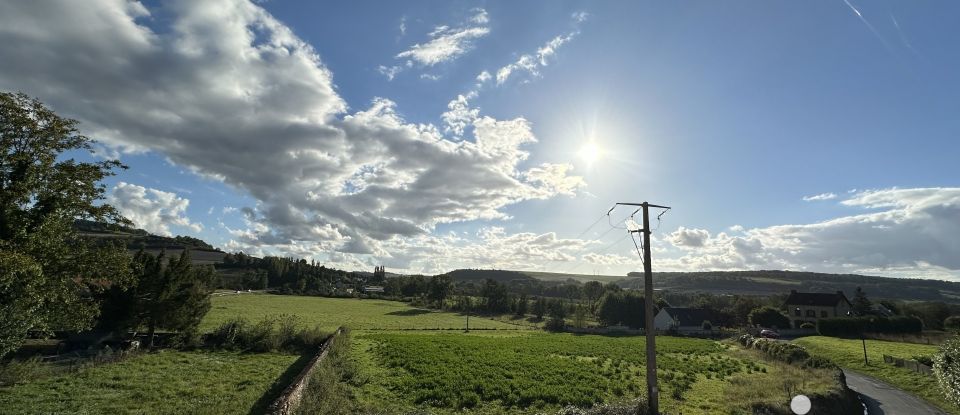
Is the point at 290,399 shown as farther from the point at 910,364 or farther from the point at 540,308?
the point at 540,308

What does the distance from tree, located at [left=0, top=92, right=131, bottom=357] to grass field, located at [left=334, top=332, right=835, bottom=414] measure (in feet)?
55.4

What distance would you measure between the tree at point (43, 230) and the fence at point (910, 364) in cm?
5799

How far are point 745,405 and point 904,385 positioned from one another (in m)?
22.5

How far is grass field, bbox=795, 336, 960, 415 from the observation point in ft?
103

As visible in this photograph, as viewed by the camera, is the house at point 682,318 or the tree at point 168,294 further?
the house at point 682,318

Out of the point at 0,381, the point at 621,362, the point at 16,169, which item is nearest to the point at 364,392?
the point at 0,381

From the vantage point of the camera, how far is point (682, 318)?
100000mm

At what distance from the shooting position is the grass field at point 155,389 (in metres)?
20.0

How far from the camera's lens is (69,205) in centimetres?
2584

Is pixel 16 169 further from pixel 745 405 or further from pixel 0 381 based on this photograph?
pixel 745 405

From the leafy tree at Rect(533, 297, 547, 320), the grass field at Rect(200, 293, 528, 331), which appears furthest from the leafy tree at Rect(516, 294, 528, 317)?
the grass field at Rect(200, 293, 528, 331)

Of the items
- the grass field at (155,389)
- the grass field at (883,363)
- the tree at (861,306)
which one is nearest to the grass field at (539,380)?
the grass field at (155,389)

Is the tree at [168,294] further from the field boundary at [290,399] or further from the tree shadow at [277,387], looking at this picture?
the field boundary at [290,399]

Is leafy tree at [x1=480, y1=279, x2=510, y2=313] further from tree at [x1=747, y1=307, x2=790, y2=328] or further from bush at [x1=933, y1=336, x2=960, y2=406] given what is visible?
bush at [x1=933, y1=336, x2=960, y2=406]
